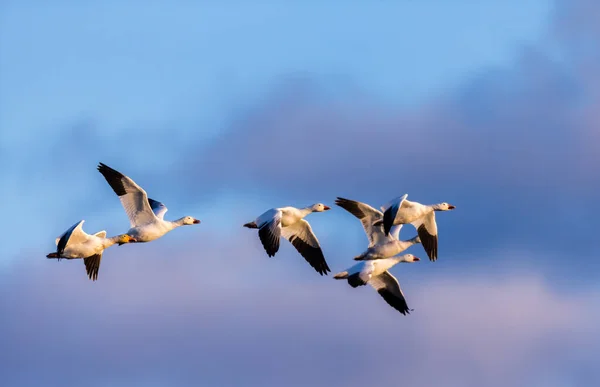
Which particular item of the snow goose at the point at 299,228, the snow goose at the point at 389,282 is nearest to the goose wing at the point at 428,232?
the snow goose at the point at 389,282

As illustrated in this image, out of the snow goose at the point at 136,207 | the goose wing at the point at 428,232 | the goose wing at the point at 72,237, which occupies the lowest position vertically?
the goose wing at the point at 72,237

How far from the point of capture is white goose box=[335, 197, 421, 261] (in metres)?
33.0

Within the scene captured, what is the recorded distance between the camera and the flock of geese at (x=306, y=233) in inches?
1232

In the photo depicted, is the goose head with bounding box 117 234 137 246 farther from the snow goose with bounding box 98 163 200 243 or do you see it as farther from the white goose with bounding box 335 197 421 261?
the white goose with bounding box 335 197 421 261

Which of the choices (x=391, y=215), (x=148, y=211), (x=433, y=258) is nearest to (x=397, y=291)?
(x=433, y=258)

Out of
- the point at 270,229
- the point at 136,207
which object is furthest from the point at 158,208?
the point at 270,229

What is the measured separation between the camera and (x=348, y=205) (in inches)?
1304

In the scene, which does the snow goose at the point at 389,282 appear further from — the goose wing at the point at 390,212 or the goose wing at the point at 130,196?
the goose wing at the point at 130,196

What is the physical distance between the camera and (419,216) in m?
33.0

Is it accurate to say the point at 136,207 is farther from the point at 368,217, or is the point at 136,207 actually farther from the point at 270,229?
the point at 368,217

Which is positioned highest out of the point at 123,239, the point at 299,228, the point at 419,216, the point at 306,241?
the point at 419,216

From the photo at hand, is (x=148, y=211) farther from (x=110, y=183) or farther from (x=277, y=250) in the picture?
(x=277, y=250)

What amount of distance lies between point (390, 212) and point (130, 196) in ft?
18.6

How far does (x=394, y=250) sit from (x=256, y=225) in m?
3.19
